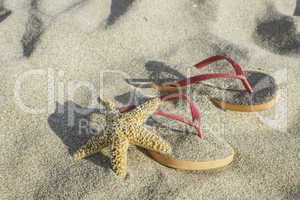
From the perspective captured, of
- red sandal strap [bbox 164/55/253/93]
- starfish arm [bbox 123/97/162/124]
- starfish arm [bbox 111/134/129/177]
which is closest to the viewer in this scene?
starfish arm [bbox 111/134/129/177]

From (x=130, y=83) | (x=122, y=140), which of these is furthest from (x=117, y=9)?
(x=122, y=140)

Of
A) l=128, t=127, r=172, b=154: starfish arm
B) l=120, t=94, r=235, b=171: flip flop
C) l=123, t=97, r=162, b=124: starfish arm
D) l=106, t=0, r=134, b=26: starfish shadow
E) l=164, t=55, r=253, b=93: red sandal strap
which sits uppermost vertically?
l=106, t=0, r=134, b=26: starfish shadow

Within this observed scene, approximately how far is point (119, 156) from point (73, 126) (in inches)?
13.7

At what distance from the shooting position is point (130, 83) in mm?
2293

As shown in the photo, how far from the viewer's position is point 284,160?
6.35 ft

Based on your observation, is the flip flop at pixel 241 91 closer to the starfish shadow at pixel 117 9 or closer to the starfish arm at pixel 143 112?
the starfish arm at pixel 143 112

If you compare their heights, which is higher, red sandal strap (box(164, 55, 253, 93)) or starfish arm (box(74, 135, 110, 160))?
red sandal strap (box(164, 55, 253, 93))

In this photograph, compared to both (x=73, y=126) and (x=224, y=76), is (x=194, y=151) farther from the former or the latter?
(x=73, y=126)

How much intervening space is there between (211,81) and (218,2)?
786mm

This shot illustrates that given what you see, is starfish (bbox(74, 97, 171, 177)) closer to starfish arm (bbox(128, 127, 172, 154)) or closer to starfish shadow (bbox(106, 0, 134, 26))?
starfish arm (bbox(128, 127, 172, 154))

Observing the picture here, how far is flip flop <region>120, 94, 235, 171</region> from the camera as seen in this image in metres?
1.82

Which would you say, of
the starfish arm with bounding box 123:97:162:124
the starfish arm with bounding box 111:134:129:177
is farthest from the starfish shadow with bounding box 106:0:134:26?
the starfish arm with bounding box 111:134:129:177

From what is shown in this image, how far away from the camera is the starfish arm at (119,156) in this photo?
178 cm

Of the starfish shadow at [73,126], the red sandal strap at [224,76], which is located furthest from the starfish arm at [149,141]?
the red sandal strap at [224,76]
